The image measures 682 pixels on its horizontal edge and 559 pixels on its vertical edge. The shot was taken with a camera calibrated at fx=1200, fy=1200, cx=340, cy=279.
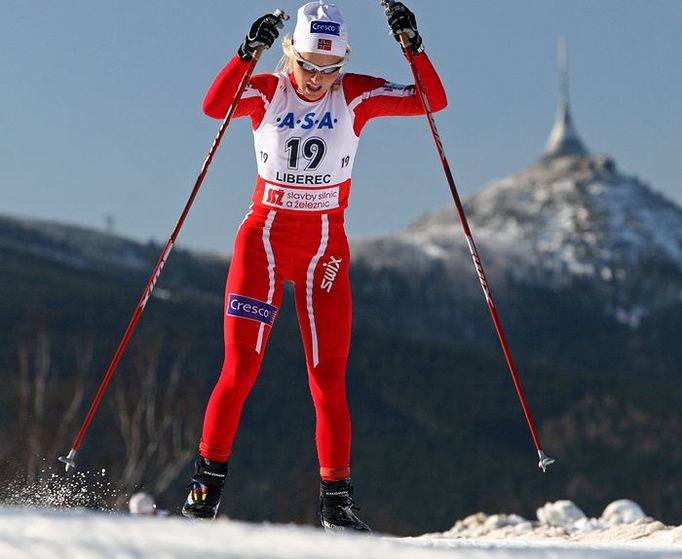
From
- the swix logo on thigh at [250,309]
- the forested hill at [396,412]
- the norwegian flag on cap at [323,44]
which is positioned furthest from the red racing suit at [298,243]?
the forested hill at [396,412]

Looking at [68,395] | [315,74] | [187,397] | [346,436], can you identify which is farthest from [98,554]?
[187,397]

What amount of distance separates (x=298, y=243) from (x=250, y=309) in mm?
371

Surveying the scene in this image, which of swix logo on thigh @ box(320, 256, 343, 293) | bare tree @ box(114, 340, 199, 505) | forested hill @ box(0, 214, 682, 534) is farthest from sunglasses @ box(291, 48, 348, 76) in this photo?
forested hill @ box(0, 214, 682, 534)

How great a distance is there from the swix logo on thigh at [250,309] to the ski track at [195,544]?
2492 millimetres

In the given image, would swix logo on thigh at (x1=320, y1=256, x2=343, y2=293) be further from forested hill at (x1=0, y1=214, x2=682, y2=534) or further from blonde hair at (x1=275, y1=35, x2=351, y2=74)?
forested hill at (x1=0, y1=214, x2=682, y2=534)

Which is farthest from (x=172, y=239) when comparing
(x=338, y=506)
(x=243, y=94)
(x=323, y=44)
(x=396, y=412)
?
(x=396, y=412)

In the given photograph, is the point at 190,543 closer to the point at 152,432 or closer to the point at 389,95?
the point at 389,95

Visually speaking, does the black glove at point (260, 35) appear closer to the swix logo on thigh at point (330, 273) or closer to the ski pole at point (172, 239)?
the ski pole at point (172, 239)

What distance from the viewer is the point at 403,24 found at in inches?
213

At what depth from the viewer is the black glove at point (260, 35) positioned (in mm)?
5184

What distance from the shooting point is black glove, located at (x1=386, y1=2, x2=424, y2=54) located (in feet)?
17.7

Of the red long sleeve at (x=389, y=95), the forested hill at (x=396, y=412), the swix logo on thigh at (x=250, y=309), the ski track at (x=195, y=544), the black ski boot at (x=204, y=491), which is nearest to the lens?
the ski track at (x=195, y=544)

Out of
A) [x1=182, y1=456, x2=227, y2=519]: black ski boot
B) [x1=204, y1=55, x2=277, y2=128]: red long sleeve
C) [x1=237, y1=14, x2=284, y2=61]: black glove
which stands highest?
[x1=237, y1=14, x2=284, y2=61]: black glove

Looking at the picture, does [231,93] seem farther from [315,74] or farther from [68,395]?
[68,395]
